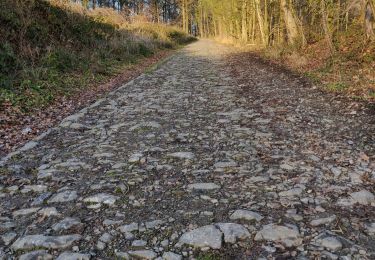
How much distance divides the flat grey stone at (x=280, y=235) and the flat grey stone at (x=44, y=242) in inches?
65.0

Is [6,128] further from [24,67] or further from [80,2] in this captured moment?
[80,2]

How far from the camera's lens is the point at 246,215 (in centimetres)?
363

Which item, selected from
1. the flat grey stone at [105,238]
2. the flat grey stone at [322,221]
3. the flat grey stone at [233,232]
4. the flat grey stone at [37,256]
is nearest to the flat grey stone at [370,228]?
the flat grey stone at [322,221]

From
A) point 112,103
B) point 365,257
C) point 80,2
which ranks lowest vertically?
point 365,257

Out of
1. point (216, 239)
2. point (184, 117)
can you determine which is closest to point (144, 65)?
point (184, 117)

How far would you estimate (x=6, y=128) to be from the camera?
714cm

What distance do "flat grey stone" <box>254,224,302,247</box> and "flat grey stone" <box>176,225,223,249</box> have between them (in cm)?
34

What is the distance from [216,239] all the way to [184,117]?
4.38m

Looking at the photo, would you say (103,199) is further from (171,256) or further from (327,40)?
(327,40)

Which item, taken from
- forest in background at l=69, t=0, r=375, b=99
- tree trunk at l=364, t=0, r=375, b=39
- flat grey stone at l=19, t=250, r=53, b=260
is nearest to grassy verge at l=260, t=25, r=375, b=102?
forest in background at l=69, t=0, r=375, b=99

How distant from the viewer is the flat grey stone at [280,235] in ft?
10.5

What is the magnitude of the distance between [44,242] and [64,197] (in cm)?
91

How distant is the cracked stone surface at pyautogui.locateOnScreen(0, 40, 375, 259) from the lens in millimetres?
3242

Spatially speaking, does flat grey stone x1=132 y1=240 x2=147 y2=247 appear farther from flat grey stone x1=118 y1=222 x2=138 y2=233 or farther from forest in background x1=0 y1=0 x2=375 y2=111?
forest in background x1=0 y1=0 x2=375 y2=111
